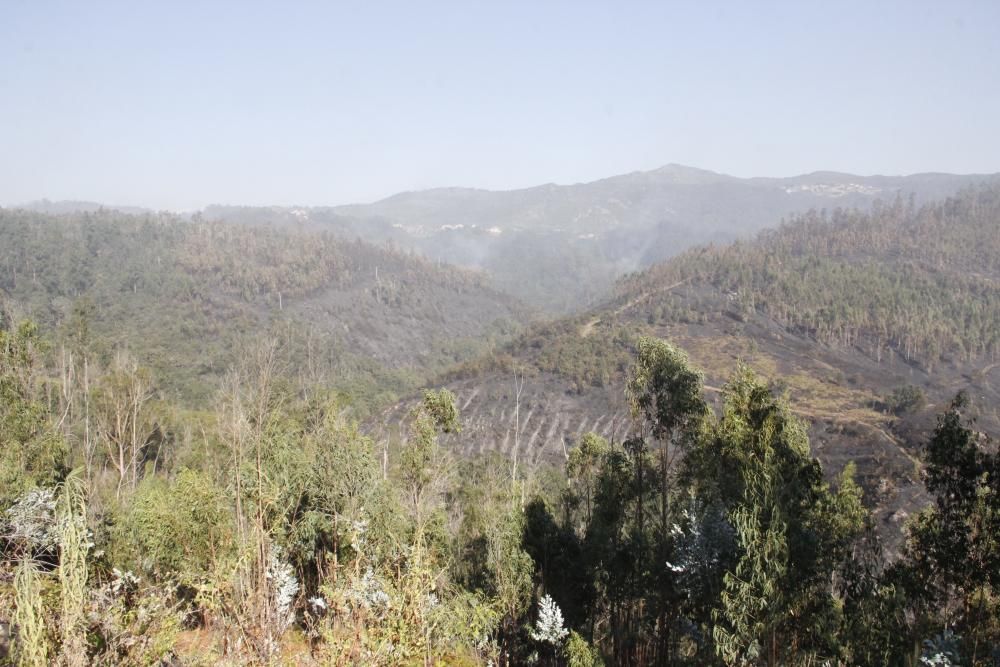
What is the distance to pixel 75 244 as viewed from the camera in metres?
141

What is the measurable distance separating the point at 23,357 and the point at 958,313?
13132 cm

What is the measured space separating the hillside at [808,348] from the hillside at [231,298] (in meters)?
24.7

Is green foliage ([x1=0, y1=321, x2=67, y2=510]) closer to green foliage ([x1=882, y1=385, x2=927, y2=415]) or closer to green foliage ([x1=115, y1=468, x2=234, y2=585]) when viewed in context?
green foliage ([x1=115, y1=468, x2=234, y2=585])

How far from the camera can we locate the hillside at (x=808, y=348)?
66.5m

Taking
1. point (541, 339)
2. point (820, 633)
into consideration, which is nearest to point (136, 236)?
point (541, 339)

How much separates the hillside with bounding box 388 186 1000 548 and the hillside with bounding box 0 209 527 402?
24655 millimetres

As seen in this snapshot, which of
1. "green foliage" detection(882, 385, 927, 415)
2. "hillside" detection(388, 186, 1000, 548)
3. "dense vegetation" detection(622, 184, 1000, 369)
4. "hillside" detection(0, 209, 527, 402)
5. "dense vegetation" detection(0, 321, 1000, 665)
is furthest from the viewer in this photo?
"hillside" detection(0, 209, 527, 402)

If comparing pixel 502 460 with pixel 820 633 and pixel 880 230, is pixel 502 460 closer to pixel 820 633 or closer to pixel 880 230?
pixel 820 633

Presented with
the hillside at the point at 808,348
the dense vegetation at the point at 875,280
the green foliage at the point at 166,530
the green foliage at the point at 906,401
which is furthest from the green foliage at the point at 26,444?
the dense vegetation at the point at 875,280

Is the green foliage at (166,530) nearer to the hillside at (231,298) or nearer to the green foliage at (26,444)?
the green foliage at (26,444)

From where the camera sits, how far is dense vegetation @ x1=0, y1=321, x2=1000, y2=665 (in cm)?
668

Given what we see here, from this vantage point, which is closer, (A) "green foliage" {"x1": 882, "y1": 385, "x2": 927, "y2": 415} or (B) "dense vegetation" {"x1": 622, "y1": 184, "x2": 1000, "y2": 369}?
(A) "green foliage" {"x1": 882, "y1": 385, "x2": 927, "y2": 415}

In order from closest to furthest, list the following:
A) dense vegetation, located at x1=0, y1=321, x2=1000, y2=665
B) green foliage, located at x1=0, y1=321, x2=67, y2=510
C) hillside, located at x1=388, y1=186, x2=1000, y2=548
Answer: dense vegetation, located at x1=0, y1=321, x2=1000, y2=665
green foliage, located at x1=0, y1=321, x2=67, y2=510
hillside, located at x1=388, y1=186, x2=1000, y2=548

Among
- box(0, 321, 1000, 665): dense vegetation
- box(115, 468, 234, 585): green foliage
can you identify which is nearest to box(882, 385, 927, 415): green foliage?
box(0, 321, 1000, 665): dense vegetation
